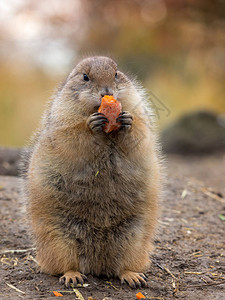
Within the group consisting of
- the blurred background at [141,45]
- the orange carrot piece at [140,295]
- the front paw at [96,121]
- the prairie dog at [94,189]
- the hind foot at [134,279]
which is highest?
the blurred background at [141,45]

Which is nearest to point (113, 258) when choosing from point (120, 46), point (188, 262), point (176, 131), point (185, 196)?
point (188, 262)

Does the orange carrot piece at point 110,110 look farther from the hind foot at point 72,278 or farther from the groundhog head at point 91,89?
the hind foot at point 72,278

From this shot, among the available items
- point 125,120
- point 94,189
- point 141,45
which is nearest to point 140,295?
point 94,189

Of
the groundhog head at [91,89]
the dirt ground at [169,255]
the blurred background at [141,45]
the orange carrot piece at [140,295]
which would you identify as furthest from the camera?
the blurred background at [141,45]

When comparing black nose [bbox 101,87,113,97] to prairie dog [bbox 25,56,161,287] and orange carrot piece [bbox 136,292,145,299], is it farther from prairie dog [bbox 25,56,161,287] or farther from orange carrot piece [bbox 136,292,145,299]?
orange carrot piece [bbox 136,292,145,299]

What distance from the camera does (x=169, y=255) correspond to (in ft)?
15.1

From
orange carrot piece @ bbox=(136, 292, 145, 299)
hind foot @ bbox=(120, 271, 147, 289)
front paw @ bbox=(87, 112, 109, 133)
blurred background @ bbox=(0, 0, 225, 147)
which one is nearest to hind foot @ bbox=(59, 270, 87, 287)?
hind foot @ bbox=(120, 271, 147, 289)

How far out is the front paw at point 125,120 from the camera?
3697mm

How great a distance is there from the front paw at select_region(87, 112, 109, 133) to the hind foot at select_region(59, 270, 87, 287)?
1.31 metres

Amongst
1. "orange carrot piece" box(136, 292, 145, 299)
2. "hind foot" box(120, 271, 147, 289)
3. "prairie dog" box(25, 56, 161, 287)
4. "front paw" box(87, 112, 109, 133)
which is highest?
"front paw" box(87, 112, 109, 133)

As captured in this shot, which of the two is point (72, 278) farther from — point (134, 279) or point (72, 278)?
point (134, 279)

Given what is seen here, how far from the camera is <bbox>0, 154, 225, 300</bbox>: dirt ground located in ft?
12.1

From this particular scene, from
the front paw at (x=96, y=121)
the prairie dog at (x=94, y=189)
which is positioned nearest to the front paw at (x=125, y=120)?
the prairie dog at (x=94, y=189)

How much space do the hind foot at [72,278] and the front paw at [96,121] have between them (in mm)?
1312
